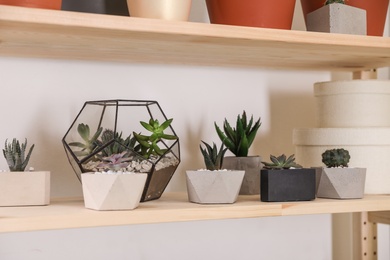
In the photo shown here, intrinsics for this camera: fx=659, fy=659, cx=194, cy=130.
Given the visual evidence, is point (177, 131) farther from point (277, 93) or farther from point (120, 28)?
point (120, 28)

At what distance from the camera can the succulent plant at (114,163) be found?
3.35 ft

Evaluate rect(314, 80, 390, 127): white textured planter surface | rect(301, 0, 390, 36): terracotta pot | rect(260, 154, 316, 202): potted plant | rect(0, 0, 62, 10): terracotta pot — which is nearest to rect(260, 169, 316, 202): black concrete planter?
rect(260, 154, 316, 202): potted plant

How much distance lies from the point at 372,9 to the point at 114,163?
1.97ft

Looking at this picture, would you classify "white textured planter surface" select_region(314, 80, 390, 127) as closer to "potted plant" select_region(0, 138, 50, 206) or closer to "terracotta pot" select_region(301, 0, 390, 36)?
"terracotta pot" select_region(301, 0, 390, 36)

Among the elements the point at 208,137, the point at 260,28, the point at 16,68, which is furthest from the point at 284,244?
the point at 16,68

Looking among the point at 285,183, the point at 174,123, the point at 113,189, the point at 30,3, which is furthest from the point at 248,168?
the point at 30,3

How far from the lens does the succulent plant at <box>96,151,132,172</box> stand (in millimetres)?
1021

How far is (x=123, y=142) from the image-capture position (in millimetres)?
1075

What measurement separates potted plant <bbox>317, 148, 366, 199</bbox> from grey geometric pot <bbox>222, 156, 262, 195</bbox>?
116 mm

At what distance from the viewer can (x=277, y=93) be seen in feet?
4.83

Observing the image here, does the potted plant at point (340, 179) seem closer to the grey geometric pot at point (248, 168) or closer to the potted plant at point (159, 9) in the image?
the grey geometric pot at point (248, 168)

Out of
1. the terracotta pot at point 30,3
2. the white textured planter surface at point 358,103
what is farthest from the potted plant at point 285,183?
the terracotta pot at point 30,3

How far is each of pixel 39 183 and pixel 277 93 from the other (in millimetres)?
634

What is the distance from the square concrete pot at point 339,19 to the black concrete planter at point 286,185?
265mm
